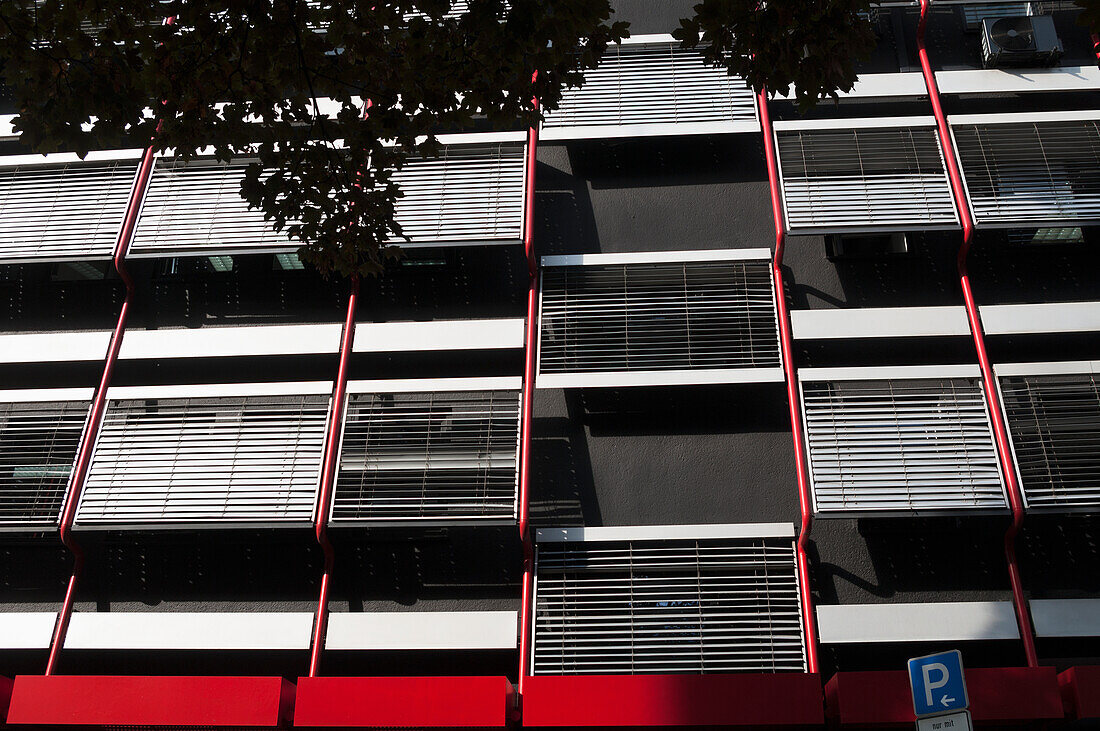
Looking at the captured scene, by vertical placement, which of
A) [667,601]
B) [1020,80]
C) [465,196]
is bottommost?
[667,601]

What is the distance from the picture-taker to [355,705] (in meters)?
9.28

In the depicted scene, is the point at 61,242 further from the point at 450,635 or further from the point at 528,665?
the point at 528,665

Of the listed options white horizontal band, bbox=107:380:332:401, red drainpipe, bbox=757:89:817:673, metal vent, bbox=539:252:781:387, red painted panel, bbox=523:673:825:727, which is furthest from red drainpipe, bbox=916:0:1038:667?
white horizontal band, bbox=107:380:332:401

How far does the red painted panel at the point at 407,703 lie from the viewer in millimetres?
9219

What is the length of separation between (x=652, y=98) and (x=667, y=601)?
284 inches

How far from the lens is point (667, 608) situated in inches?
412

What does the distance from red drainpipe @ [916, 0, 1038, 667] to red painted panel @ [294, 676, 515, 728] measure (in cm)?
553

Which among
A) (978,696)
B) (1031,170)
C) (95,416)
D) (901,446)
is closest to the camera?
(978,696)

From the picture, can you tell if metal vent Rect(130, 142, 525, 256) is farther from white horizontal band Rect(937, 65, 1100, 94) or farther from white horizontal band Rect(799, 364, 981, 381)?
white horizontal band Rect(937, 65, 1100, 94)

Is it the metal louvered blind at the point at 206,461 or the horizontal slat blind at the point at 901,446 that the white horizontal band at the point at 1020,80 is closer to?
the horizontal slat blind at the point at 901,446

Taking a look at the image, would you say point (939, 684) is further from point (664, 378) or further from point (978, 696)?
point (664, 378)

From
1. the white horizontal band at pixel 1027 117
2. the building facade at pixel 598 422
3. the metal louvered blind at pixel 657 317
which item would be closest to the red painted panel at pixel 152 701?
the building facade at pixel 598 422

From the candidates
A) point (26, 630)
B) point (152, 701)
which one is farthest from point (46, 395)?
point (152, 701)

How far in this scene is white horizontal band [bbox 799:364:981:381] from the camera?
11.4 m
